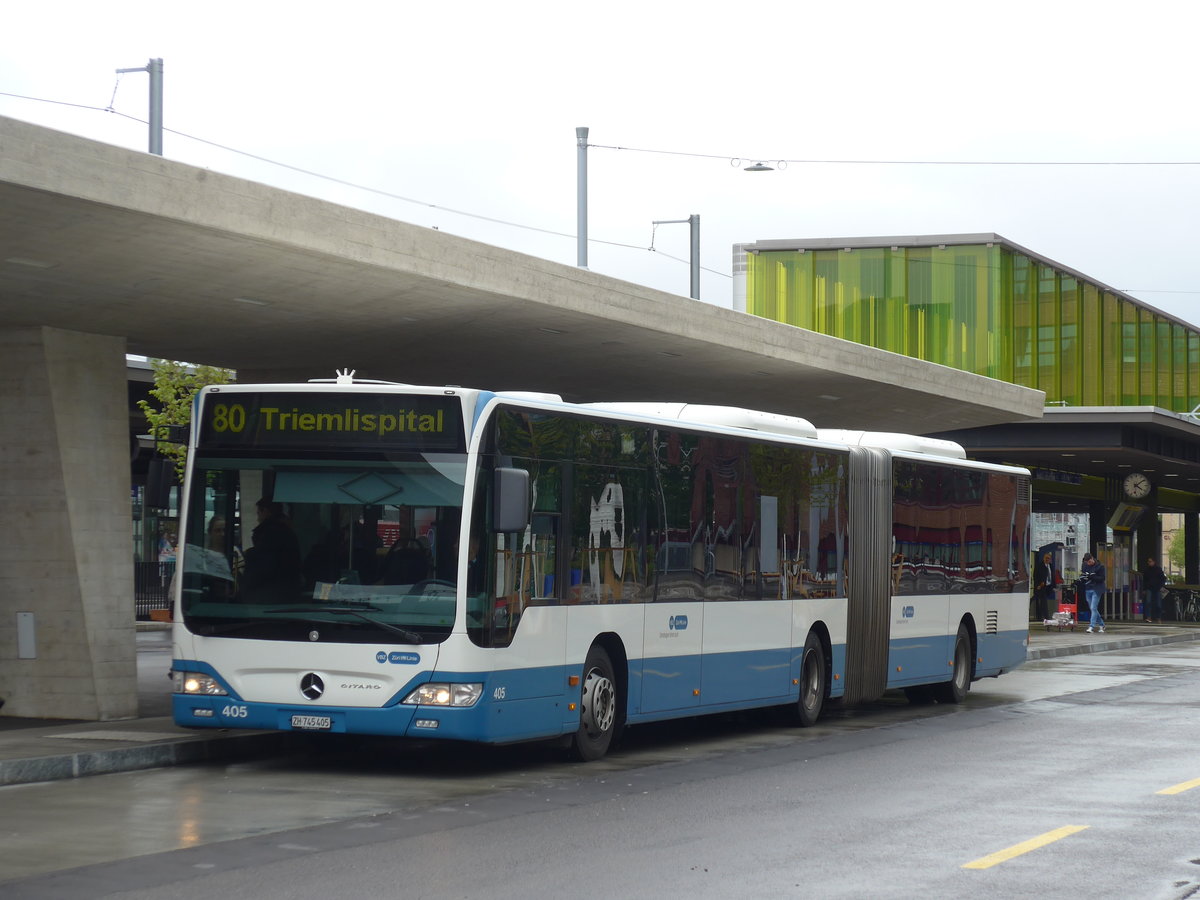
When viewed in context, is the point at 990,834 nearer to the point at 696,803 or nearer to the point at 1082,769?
the point at 696,803

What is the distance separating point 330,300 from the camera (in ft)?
51.0

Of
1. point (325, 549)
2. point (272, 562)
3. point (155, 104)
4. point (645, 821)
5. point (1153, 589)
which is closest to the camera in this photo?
point (645, 821)

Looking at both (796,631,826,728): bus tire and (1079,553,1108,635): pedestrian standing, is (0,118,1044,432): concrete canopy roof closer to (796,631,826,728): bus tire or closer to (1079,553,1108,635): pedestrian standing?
(796,631,826,728): bus tire

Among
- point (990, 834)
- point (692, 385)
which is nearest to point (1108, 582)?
point (692, 385)

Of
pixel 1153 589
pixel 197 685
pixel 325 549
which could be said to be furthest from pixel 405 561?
pixel 1153 589

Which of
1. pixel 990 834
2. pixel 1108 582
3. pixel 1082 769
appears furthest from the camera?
pixel 1108 582

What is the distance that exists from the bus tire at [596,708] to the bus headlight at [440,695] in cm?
164

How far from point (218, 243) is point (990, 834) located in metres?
7.14

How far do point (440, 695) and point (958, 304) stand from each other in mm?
34447

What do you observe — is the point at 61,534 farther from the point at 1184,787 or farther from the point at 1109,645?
the point at 1109,645

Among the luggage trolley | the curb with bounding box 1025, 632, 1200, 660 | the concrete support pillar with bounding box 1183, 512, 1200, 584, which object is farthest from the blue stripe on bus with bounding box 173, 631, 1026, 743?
the concrete support pillar with bounding box 1183, 512, 1200, 584

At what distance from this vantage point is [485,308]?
1650cm

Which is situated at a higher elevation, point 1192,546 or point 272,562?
point 1192,546

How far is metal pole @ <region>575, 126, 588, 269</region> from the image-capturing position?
30453mm
